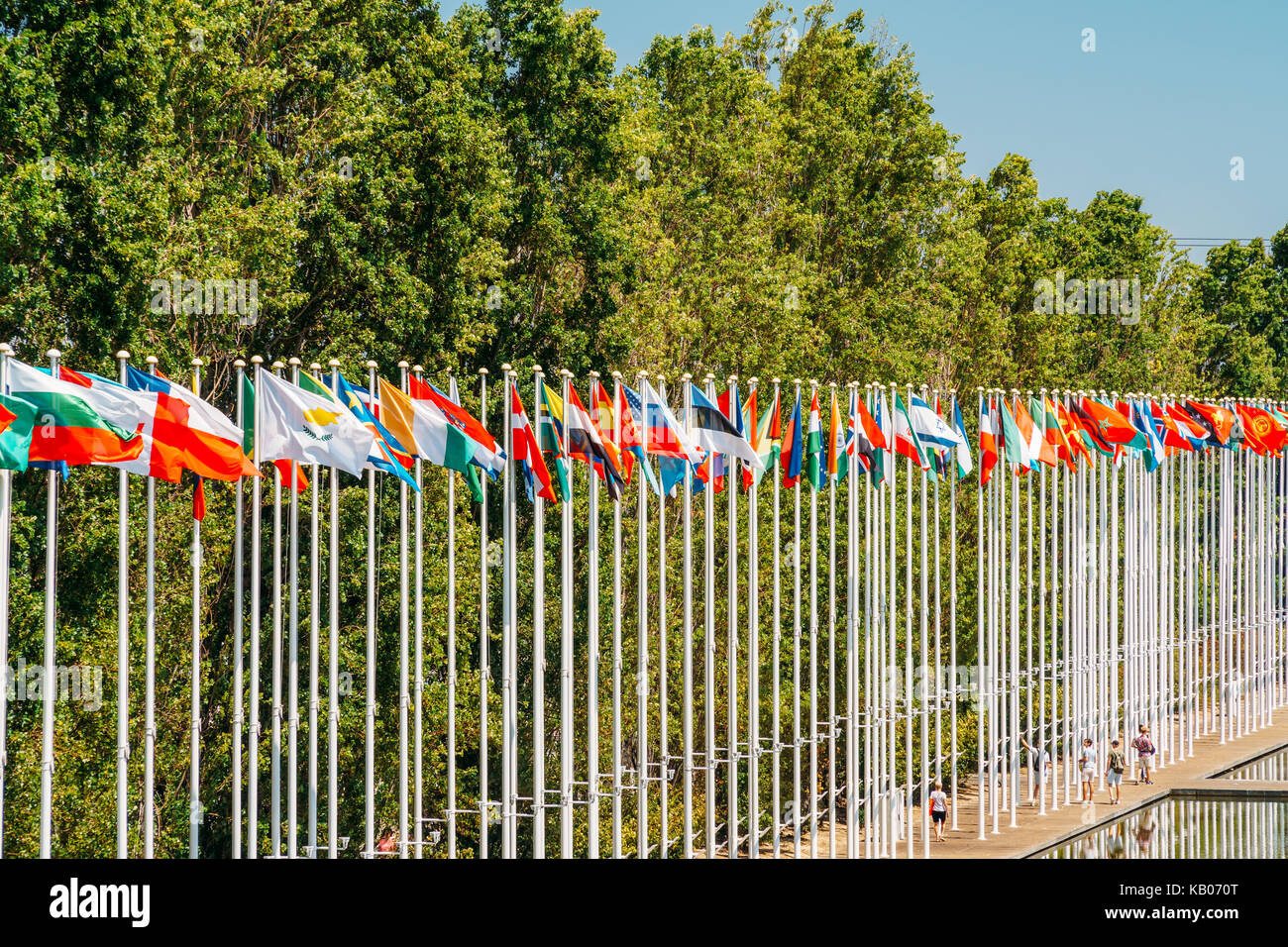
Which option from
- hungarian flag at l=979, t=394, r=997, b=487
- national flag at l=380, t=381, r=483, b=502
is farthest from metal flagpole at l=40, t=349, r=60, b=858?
hungarian flag at l=979, t=394, r=997, b=487

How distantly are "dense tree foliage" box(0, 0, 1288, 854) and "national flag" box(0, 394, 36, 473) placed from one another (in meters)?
7.34

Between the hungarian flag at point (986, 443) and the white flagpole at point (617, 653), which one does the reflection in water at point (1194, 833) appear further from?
the white flagpole at point (617, 653)

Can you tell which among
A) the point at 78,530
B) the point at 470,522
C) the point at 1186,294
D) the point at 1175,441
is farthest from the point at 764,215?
the point at 1186,294

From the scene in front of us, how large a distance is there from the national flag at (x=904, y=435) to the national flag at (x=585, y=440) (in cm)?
807

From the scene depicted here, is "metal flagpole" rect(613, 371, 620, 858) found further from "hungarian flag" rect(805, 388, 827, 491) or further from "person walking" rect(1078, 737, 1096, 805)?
"person walking" rect(1078, 737, 1096, 805)

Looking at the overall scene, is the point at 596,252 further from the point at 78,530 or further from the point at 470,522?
the point at 78,530

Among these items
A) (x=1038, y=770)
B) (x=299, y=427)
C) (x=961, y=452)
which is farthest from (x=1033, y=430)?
(x=299, y=427)

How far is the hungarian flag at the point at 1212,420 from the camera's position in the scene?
41375 mm

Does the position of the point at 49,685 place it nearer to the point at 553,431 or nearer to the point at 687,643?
the point at 553,431

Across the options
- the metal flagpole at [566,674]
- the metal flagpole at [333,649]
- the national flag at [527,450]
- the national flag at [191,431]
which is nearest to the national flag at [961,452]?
the metal flagpole at [566,674]

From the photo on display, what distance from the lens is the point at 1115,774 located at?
115 ft

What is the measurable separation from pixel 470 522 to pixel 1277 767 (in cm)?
2336

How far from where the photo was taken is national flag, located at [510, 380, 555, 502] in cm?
2084

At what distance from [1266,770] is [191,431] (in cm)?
3300
